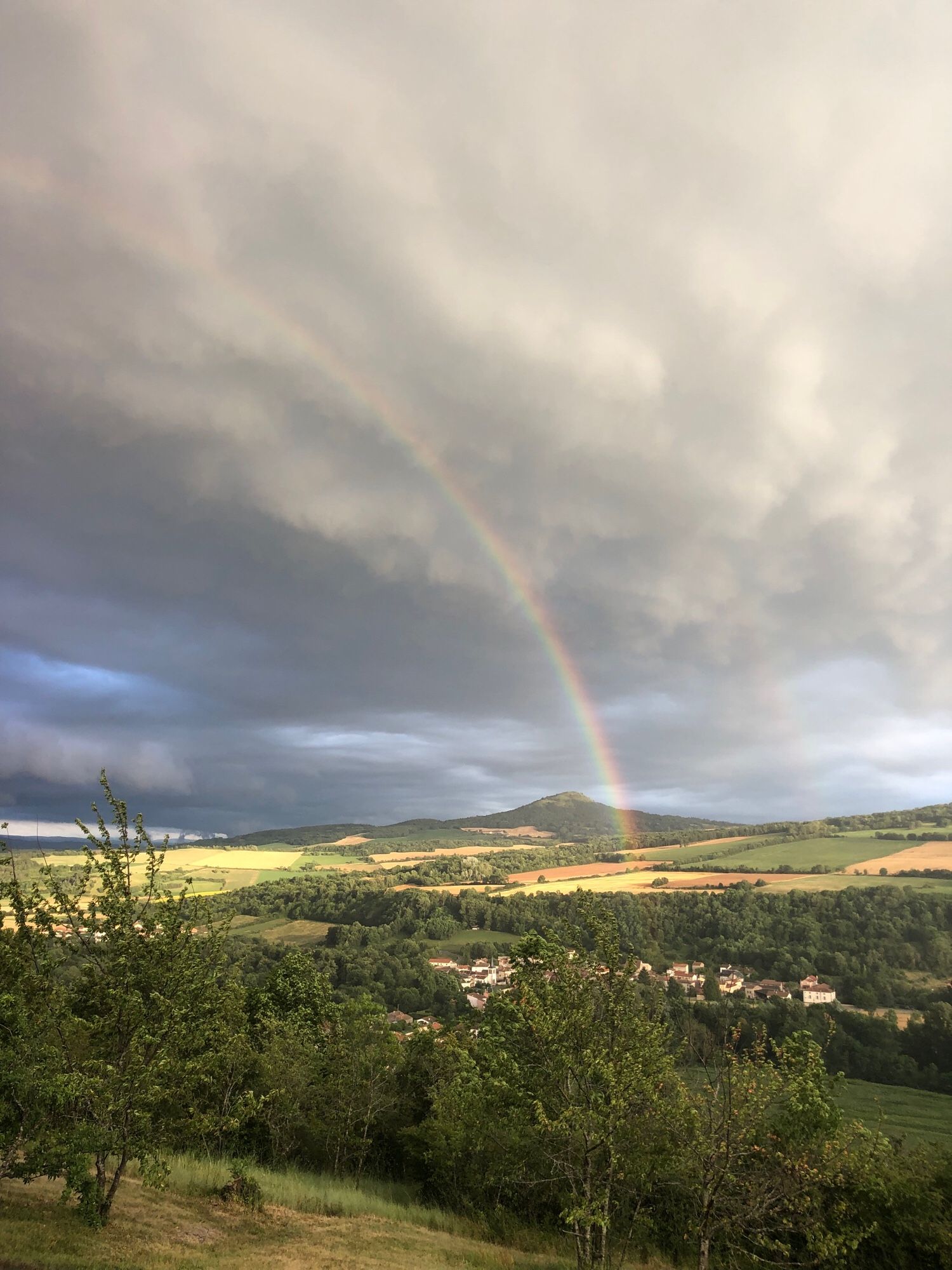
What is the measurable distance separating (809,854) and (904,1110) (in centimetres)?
10914

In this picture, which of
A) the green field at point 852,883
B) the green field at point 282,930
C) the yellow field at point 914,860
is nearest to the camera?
the green field at point 282,930

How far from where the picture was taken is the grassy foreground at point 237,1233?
12.6 metres

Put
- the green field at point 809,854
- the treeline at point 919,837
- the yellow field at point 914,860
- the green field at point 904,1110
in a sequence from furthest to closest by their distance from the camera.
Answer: the treeline at point 919,837, the green field at point 809,854, the yellow field at point 914,860, the green field at point 904,1110

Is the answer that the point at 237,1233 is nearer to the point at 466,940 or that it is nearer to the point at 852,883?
the point at 466,940

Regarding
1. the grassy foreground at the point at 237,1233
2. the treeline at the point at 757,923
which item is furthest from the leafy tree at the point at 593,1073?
the treeline at the point at 757,923

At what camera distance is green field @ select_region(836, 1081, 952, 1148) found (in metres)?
55.3

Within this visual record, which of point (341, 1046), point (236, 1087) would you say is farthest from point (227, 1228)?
point (236, 1087)

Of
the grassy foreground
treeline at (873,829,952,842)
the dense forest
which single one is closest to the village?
the dense forest

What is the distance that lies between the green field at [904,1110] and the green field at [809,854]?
81017mm

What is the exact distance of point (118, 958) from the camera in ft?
47.3

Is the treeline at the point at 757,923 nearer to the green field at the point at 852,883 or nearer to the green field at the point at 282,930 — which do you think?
the green field at the point at 852,883

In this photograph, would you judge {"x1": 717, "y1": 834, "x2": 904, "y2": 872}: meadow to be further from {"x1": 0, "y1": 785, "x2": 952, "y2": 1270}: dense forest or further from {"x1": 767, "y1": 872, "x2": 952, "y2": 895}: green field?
{"x1": 0, "y1": 785, "x2": 952, "y2": 1270}: dense forest

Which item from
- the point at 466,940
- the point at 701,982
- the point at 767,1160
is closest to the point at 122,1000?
the point at 767,1160

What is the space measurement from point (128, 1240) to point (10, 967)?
633cm
